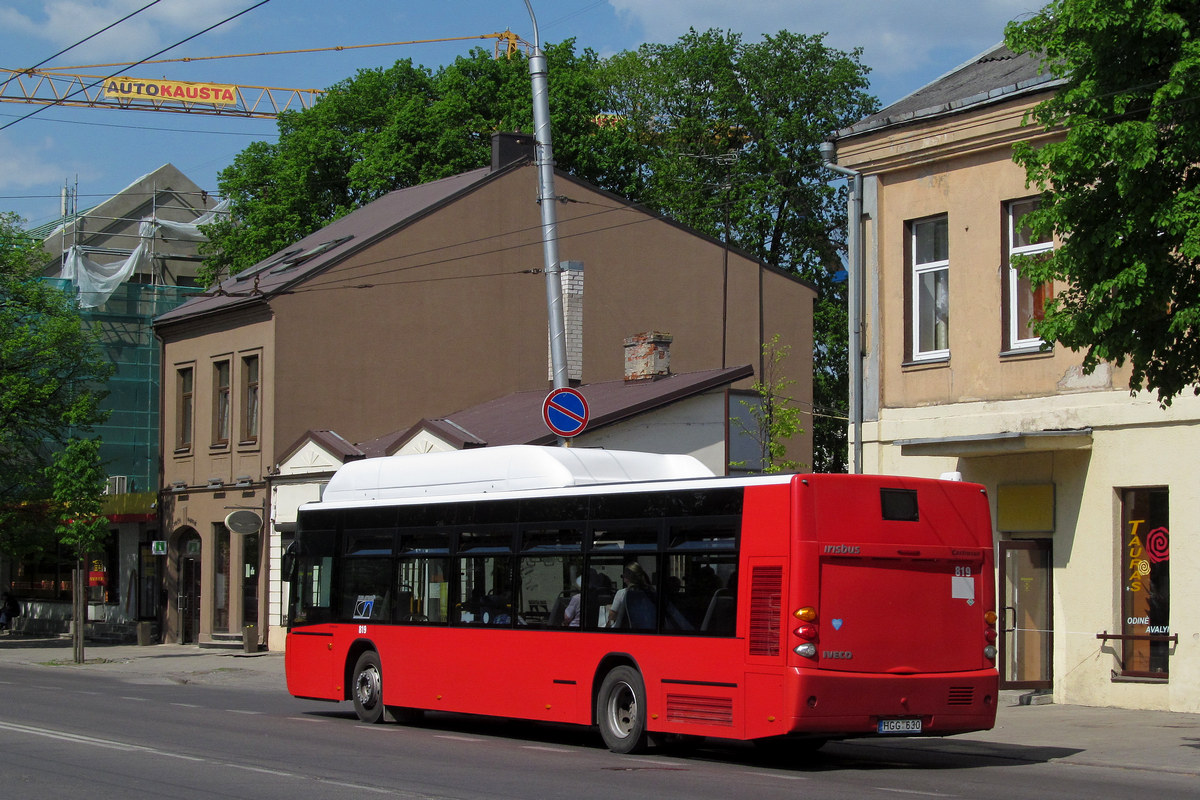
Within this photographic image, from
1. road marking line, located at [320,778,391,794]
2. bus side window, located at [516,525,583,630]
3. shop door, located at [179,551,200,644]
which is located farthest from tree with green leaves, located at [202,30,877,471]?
road marking line, located at [320,778,391,794]

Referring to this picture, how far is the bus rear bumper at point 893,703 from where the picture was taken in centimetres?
1214

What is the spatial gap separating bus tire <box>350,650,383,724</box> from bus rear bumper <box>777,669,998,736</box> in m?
6.88

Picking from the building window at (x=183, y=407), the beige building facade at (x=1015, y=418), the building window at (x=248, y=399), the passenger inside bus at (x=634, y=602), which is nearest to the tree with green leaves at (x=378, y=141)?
the building window at (x=183, y=407)

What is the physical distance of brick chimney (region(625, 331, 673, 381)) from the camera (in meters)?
31.7

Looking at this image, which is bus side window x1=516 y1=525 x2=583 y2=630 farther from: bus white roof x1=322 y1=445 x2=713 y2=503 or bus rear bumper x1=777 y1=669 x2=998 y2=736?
bus rear bumper x1=777 y1=669 x2=998 y2=736

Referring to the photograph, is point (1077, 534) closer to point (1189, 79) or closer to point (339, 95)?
point (1189, 79)

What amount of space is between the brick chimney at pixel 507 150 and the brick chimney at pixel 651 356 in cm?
796

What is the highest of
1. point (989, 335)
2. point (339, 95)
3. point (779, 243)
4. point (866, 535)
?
point (339, 95)

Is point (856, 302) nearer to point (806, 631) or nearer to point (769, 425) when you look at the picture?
point (769, 425)

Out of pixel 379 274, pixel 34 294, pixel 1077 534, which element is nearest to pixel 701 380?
pixel 379 274

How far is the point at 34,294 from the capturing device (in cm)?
3956

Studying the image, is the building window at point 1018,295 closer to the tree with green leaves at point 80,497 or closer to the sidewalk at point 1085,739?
the sidewalk at point 1085,739

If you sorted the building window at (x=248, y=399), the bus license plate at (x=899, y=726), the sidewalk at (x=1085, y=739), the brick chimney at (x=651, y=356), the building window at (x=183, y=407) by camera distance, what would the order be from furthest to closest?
1. the building window at (x=183, y=407)
2. the building window at (x=248, y=399)
3. the brick chimney at (x=651, y=356)
4. the sidewalk at (x=1085, y=739)
5. the bus license plate at (x=899, y=726)

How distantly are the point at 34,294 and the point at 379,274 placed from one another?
10776 mm
